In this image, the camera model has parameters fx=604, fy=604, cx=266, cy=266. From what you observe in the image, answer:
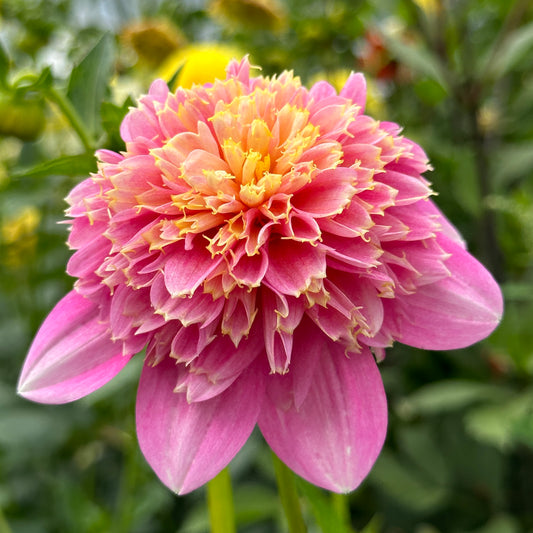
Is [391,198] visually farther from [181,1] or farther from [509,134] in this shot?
[181,1]

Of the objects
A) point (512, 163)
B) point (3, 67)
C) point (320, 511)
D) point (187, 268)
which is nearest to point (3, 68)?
point (3, 67)

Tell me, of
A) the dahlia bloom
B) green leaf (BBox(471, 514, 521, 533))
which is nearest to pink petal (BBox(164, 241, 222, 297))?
the dahlia bloom

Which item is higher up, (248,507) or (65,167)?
(65,167)

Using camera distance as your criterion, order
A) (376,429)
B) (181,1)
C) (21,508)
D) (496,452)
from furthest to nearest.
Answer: (181,1) < (21,508) < (496,452) < (376,429)

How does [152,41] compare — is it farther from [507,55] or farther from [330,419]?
[330,419]

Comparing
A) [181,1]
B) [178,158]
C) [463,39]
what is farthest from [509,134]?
[178,158]

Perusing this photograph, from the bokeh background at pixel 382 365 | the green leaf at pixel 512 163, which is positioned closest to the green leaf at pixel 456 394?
the bokeh background at pixel 382 365
